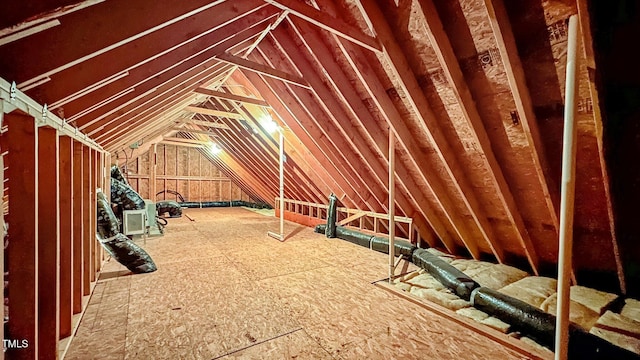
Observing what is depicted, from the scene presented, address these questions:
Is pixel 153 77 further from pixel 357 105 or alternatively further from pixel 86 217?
pixel 357 105

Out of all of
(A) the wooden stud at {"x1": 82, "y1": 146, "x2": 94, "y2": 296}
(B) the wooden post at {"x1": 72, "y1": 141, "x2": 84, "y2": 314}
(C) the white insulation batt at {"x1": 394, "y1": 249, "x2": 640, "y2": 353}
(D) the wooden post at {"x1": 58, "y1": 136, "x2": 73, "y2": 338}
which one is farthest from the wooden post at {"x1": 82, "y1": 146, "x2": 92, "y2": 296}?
(C) the white insulation batt at {"x1": 394, "y1": 249, "x2": 640, "y2": 353}

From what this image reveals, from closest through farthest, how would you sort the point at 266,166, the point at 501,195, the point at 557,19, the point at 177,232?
the point at 557,19 → the point at 501,195 → the point at 177,232 → the point at 266,166

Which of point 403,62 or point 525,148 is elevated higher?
point 403,62

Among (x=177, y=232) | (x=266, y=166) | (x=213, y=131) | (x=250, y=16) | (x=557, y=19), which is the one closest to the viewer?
(x=557, y=19)

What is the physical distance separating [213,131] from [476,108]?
277 inches

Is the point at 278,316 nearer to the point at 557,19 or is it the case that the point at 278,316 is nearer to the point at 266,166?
the point at 557,19

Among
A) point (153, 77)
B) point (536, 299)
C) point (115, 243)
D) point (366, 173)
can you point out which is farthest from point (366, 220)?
point (153, 77)

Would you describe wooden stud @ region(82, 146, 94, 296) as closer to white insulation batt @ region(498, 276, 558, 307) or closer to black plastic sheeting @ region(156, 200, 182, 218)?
white insulation batt @ region(498, 276, 558, 307)

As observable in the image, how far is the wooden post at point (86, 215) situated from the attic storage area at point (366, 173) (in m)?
0.02

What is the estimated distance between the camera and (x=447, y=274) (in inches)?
106

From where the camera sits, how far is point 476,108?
82.1 inches

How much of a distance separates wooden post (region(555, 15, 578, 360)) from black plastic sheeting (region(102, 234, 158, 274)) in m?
3.74

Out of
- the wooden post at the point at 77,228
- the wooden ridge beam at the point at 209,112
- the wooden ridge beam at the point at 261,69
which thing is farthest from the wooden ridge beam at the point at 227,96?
the wooden post at the point at 77,228

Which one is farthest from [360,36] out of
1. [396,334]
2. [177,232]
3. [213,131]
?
[213,131]
